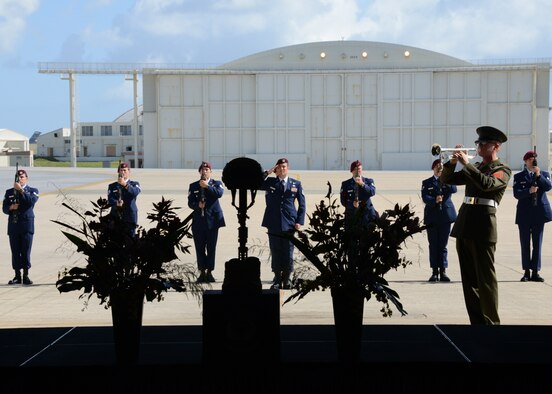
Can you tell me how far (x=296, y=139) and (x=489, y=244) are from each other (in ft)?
201

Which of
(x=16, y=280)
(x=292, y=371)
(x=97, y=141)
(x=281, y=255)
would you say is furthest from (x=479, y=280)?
(x=97, y=141)

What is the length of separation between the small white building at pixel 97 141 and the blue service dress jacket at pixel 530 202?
94713 mm

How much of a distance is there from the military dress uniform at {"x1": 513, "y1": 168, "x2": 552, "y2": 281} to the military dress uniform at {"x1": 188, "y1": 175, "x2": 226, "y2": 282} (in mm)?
4007

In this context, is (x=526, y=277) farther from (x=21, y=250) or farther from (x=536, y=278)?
(x=21, y=250)

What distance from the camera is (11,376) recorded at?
3576 millimetres

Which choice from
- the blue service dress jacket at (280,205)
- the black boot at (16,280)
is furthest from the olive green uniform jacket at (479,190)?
the black boot at (16,280)

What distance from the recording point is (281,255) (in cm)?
1065

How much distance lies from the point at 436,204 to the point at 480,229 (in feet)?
15.8

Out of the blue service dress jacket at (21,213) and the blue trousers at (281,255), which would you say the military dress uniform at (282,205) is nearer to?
the blue trousers at (281,255)

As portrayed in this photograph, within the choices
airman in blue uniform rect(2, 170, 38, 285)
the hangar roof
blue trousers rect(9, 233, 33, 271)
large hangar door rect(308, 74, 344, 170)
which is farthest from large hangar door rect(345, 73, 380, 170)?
blue trousers rect(9, 233, 33, 271)

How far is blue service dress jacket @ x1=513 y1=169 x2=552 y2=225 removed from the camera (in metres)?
11.3

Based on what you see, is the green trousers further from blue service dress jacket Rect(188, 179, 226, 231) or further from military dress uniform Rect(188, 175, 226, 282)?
blue service dress jacket Rect(188, 179, 226, 231)

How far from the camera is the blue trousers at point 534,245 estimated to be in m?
11.2

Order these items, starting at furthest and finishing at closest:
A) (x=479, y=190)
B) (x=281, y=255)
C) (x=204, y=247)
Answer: (x=204, y=247)
(x=281, y=255)
(x=479, y=190)
